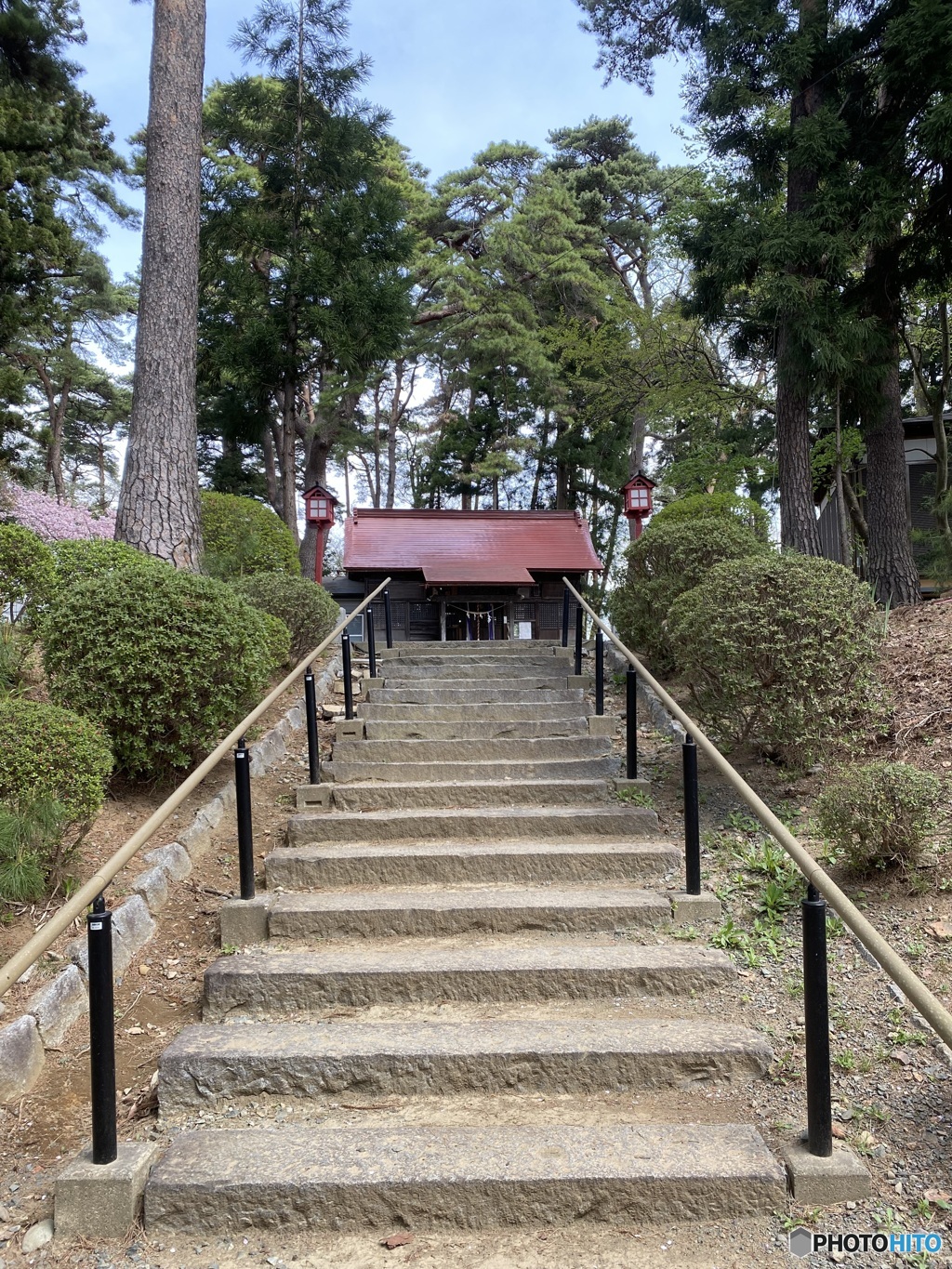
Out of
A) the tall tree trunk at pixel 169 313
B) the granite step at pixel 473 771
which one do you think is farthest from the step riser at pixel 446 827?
the tall tree trunk at pixel 169 313

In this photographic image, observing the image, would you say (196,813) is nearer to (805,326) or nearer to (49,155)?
(805,326)

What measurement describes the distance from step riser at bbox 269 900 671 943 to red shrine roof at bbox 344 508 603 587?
37.3 feet

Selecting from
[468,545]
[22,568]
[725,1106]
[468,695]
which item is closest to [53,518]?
[468,545]

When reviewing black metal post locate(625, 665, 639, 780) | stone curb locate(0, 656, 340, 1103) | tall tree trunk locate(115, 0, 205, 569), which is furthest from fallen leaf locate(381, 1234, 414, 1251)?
tall tree trunk locate(115, 0, 205, 569)

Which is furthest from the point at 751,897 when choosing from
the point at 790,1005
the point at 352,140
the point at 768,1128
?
the point at 352,140

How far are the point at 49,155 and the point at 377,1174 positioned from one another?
41.8ft

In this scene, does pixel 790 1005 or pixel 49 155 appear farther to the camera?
pixel 49 155

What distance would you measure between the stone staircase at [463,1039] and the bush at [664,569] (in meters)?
3.27

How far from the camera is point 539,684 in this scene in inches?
303

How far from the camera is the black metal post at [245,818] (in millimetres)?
3787

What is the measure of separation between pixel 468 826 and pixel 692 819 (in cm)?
137

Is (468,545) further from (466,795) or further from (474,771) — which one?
(466,795)

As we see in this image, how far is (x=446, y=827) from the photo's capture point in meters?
4.78

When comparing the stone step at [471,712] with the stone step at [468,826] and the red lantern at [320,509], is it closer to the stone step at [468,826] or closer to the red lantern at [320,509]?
the stone step at [468,826]
